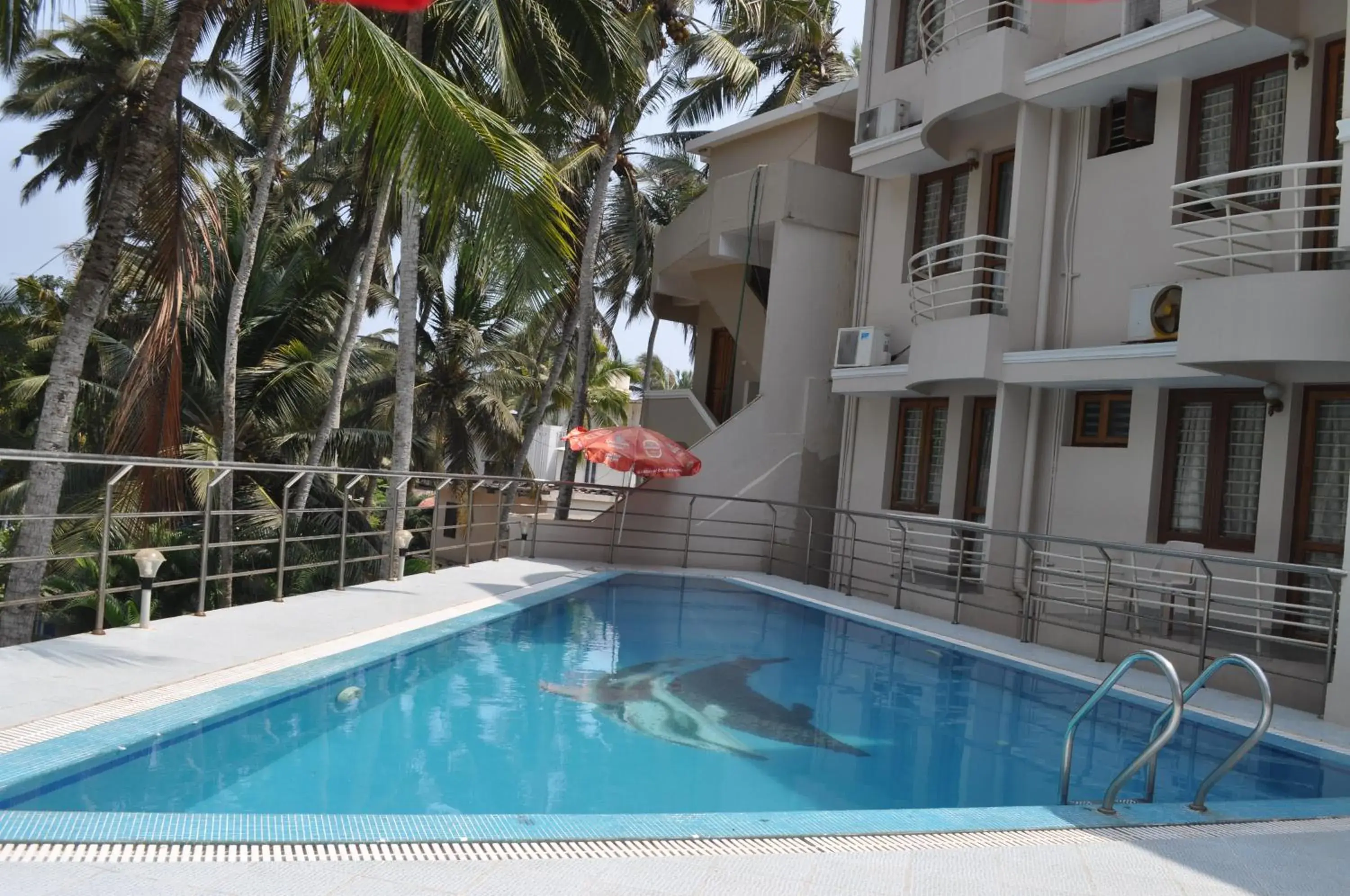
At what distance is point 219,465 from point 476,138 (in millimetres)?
3059

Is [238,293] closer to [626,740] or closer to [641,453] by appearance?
[641,453]

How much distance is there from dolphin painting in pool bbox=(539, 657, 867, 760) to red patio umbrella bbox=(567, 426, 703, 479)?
652 centimetres

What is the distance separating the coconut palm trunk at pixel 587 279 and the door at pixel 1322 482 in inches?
439

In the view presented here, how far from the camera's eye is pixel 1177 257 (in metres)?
11.9

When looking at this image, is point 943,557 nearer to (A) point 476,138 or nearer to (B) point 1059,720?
(B) point 1059,720

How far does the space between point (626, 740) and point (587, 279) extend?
Result: 15.2m

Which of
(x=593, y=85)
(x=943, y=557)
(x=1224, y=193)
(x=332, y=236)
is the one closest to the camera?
(x=1224, y=193)

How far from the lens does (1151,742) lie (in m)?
5.76

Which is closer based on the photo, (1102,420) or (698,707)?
(698,707)

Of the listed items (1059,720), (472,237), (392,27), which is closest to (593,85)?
(392,27)

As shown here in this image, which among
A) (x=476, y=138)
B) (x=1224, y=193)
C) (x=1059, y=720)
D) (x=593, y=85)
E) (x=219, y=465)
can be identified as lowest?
(x=1059, y=720)

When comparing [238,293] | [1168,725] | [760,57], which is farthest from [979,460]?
[760,57]

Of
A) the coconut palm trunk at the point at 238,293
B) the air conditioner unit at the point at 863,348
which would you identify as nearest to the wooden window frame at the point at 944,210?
the air conditioner unit at the point at 863,348

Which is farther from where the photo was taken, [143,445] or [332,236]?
[332,236]
